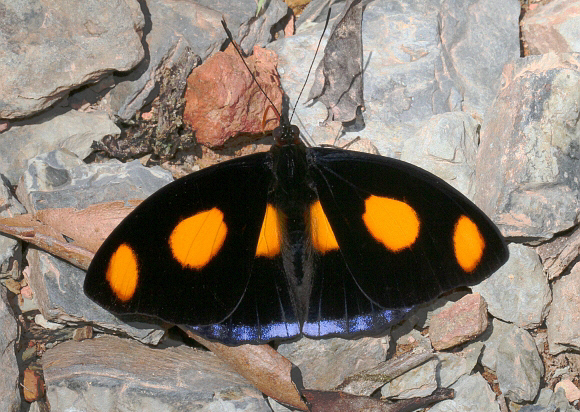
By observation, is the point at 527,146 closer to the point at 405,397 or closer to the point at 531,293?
the point at 531,293

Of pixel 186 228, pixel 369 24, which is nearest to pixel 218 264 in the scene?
pixel 186 228

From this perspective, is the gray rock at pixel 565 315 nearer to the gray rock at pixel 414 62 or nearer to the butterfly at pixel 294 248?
the butterfly at pixel 294 248

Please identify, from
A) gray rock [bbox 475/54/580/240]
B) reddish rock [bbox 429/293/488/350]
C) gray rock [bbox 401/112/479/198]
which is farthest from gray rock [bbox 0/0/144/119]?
reddish rock [bbox 429/293/488/350]

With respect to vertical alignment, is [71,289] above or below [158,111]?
below

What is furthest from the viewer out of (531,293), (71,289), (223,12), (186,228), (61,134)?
(223,12)

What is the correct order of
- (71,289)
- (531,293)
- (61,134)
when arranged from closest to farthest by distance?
(71,289) → (531,293) → (61,134)

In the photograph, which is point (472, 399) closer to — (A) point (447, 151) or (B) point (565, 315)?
(B) point (565, 315)

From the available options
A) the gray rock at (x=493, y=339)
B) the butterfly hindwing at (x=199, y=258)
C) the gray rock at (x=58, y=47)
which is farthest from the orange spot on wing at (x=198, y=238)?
the gray rock at (x=493, y=339)
